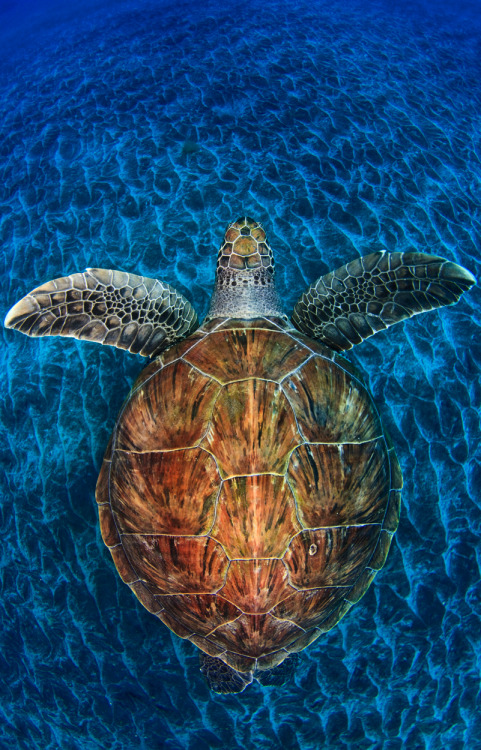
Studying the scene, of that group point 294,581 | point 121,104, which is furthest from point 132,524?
point 121,104

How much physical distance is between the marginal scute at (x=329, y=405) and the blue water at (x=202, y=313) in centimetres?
79

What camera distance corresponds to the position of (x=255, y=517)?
1.55m

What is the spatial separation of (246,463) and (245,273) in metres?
1.35

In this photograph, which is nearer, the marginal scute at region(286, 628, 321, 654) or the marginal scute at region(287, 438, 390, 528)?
the marginal scute at region(287, 438, 390, 528)

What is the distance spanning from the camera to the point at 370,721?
2.53m

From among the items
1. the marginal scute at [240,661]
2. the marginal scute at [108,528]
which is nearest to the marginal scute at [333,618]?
the marginal scute at [240,661]

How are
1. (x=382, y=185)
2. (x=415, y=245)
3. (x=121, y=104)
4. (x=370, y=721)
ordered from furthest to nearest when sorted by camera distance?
1. (x=121, y=104)
2. (x=382, y=185)
3. (x=415, y=245)
4. (x=370, y=721)

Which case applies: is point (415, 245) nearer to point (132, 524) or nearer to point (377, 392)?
point (377, 392)

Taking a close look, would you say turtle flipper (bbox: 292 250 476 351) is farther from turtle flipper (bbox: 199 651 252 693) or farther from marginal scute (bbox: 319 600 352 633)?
turtle flipper (bbox: 199 651 252 693)

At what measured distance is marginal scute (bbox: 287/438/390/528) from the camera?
5.39 ft

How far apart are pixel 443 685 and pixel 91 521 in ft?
8.45

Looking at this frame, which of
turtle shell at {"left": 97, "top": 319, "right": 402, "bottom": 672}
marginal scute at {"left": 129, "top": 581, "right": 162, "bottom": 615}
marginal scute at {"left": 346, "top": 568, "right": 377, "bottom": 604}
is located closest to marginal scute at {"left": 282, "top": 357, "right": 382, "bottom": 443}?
turtle shell at {"left": 97, "top": 319, "right": 402, "bottom": 672}

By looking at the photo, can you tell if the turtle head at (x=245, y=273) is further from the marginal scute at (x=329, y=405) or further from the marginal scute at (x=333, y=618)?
the marginal scute at (x=333, y=618)

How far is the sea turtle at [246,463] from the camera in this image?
1.60 metres
